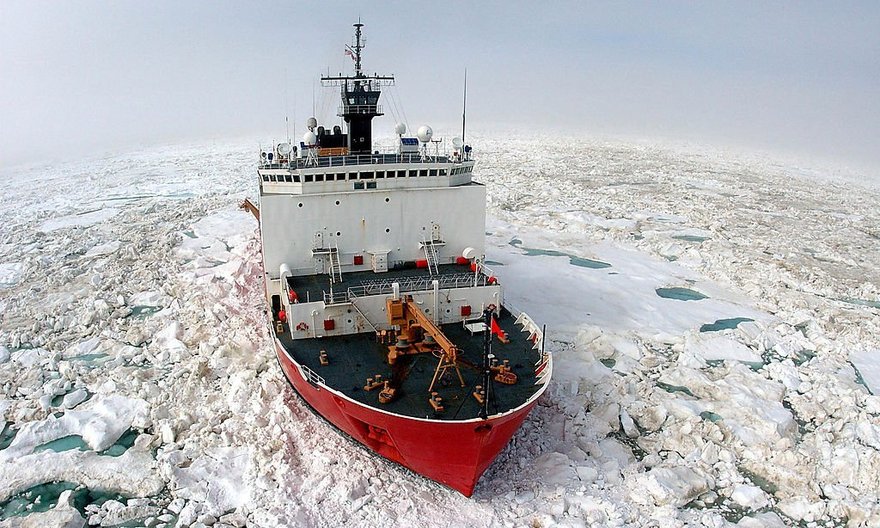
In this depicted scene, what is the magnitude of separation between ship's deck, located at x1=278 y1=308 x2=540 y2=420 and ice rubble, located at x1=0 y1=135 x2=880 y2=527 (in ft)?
2.90

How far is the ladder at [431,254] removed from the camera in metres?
10.1

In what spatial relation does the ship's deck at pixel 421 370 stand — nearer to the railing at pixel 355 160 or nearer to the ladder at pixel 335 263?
the ladder at pixel 335 263

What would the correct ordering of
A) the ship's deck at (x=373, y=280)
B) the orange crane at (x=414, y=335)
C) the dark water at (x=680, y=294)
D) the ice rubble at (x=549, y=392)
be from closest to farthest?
the ice rubble at (x=549, y=392), the orange crane at (x=414, y=335), the ship's deck at (x=373, y=280), the dark water at (x=680, y=294)

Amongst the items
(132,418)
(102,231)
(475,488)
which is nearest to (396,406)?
(475,488)

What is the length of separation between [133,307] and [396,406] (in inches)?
319

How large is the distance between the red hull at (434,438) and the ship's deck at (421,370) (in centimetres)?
19

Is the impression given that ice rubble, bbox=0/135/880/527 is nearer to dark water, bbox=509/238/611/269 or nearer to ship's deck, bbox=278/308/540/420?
dark water, bbox=509/238/611/269

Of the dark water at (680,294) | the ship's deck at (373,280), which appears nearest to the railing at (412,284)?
the ship's deck at (373,280)

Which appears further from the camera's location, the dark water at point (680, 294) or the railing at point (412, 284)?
the dark water at point (680, 294)

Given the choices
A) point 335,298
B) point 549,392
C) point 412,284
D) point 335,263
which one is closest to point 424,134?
point 335,263

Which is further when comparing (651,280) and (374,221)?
(651,280)

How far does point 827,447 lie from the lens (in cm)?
726

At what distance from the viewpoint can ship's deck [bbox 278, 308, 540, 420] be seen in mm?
6789

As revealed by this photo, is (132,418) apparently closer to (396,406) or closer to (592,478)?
(396,406)
